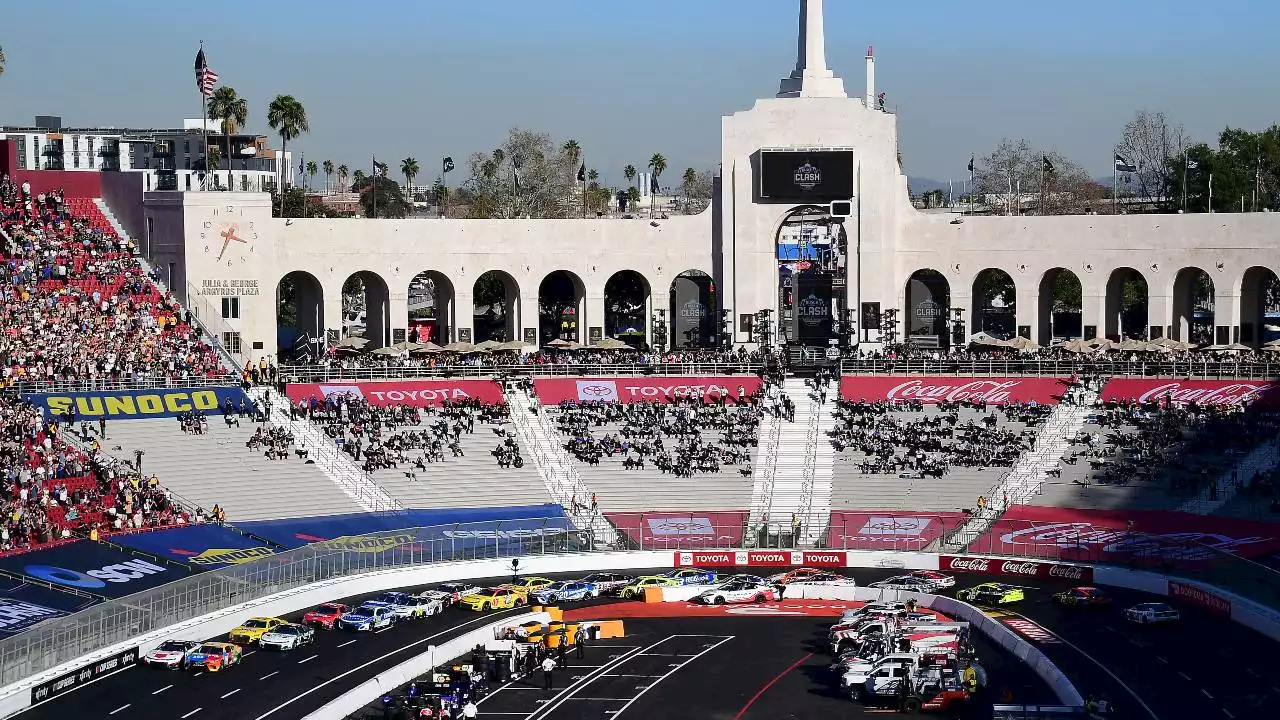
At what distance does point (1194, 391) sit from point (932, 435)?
13.8 m

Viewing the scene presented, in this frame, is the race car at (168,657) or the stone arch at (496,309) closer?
the race car at (168,657)

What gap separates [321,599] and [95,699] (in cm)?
1348

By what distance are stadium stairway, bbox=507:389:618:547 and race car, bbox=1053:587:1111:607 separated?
18502 millimetres

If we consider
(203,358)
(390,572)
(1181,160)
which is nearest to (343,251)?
(203,358)

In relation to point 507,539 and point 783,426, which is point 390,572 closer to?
point 507,539

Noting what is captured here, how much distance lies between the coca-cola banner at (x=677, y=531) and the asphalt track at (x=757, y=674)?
321 inches

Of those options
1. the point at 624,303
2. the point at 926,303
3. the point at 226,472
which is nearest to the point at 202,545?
the point at 226,472

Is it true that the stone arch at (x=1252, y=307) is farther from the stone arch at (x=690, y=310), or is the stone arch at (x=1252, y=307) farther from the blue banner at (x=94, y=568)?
the blue banner at (x=94, y=568)

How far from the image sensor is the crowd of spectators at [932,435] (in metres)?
78.2

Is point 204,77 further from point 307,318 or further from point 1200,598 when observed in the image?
point 1200,598

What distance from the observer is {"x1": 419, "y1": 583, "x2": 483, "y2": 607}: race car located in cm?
6112

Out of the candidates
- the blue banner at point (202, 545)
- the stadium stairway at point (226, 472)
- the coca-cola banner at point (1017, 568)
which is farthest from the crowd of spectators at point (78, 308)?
the coca-cola banner at point (1017, 568)

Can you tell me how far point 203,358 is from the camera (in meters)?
82.2

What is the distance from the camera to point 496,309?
125 meters
